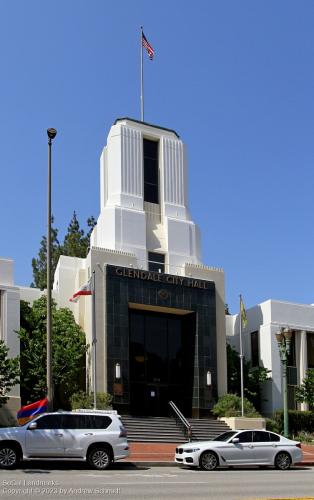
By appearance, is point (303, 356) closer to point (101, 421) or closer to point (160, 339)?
point (160, 339)

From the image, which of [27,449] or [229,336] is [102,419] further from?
[229,336]

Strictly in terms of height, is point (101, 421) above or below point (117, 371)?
below

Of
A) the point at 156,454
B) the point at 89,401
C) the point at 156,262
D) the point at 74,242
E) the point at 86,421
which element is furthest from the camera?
the point at 74,242

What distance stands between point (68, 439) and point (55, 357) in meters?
16.9

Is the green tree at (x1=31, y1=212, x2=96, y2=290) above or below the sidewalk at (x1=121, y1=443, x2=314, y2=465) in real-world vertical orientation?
above

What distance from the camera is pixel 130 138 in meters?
45.8

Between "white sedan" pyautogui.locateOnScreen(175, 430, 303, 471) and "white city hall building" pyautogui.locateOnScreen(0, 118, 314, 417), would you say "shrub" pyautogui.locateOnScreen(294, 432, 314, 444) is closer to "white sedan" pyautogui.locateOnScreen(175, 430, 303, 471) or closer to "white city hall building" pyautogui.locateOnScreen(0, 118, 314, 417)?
"white city hall building" pyautogui.locateOnScreen(0, 118, 314, 417)

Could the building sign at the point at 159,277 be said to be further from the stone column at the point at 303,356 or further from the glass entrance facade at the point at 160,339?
the stone column at the point at 303,356

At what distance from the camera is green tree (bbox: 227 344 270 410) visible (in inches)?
1720

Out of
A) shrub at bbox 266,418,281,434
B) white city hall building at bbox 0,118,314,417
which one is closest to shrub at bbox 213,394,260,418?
white city hall building at bbox 0,118,314,417

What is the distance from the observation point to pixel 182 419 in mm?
37062

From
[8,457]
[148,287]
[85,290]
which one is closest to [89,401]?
[85,290]

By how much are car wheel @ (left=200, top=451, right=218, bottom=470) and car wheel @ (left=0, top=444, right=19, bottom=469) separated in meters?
5.79

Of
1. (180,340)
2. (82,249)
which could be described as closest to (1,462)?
(180,340)
